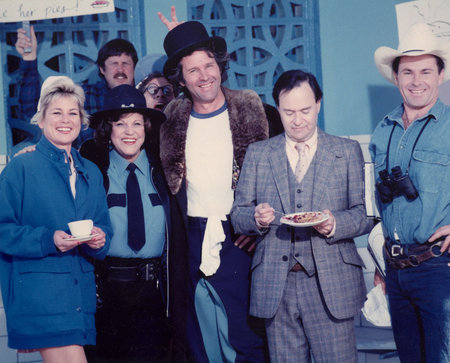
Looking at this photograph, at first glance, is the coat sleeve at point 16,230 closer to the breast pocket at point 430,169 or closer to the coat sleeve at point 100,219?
the coat sleeve at point 100,219

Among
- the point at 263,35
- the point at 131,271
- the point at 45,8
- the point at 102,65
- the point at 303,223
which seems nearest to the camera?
the point at 303,223

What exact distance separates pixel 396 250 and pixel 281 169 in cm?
67

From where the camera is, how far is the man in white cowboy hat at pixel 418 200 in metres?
2.62

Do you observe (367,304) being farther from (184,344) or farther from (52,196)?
(52,196)

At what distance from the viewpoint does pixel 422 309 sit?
2670 mm

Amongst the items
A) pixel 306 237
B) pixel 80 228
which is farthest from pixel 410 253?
pixel 80 228

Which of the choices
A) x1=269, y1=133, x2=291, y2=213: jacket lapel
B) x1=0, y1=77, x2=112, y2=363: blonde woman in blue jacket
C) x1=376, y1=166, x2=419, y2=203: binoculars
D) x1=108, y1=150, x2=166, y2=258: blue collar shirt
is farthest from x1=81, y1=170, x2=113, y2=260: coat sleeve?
x1=376, y1=166, x2=419, y2=203: binoculars

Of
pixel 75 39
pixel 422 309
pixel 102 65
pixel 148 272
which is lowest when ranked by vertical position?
pixel 422 309

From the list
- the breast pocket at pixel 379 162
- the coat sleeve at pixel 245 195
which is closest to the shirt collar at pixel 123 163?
the coat sleeve at pixel 245 195

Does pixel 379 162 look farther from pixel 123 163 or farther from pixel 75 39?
pixel 75 39

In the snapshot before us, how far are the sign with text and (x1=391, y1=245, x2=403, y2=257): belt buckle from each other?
8.24 ft

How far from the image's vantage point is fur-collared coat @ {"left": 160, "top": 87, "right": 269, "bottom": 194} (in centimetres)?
319

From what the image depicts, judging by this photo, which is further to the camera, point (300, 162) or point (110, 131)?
point (110, 131)

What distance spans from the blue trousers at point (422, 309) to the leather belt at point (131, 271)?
1.24 meters
